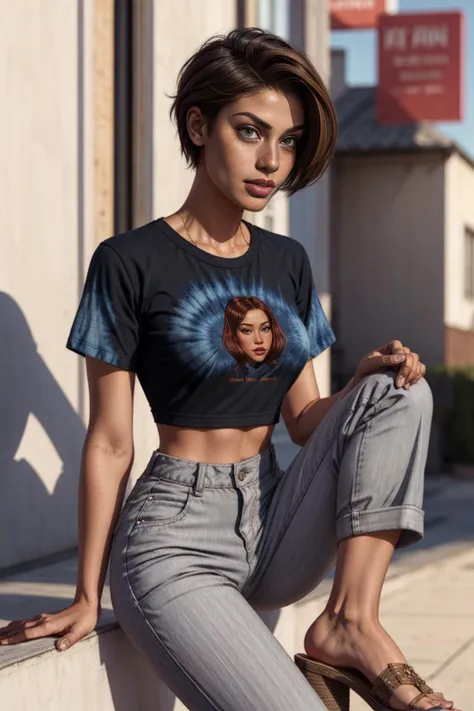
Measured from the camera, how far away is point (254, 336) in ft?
10.6

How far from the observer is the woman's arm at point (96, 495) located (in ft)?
10.2

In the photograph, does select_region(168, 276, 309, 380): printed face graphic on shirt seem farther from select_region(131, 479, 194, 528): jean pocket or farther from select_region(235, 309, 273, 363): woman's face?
select_region(131, 479, 194, 528): jean pocket

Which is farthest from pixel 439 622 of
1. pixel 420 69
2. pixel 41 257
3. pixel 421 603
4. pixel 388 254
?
pixel 420 69

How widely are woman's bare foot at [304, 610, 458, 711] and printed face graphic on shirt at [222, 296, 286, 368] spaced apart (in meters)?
0.66

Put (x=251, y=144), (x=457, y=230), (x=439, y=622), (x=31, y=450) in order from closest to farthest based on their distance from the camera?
(x=251, y=144) → (x=31, y=450) → (x=439, y=622) → (x=457, y=230)

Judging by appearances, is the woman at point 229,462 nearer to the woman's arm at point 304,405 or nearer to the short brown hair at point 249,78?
the short brown hair at point 249,78

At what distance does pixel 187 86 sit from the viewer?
3.28 m

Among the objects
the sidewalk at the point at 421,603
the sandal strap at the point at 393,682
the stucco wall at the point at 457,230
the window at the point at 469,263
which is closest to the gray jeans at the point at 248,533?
the sandal strap at the point at 393,682

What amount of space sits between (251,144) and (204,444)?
770 mm

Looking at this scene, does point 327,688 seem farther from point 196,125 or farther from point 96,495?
point 196,125

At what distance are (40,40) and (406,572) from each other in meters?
3.09

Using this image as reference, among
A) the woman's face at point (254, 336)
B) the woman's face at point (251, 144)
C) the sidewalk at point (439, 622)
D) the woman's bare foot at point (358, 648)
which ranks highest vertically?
the woman's face at point (251, 144)

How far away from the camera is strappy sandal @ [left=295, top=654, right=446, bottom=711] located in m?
2.95

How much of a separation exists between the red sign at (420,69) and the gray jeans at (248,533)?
1485 cm
